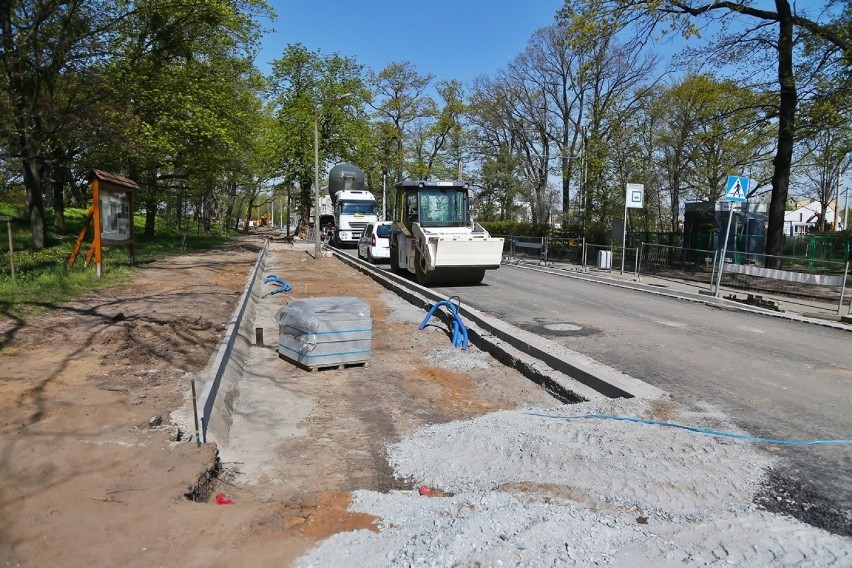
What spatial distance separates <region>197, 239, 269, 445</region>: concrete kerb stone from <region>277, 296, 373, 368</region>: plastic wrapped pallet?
834 millimetres

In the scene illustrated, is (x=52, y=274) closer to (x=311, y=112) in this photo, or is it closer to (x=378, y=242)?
(x=378, y=242)

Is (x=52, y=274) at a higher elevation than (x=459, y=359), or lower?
higher

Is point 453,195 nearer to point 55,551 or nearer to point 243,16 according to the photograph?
point 55,551

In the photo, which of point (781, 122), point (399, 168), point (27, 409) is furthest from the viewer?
point (399, 168)

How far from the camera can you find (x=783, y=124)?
21188 millimetres

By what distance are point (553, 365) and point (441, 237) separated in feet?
28.2

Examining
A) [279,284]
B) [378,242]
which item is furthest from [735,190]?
[378,242]

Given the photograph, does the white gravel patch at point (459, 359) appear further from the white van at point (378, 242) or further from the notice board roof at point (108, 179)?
the white van at point (378, 242)

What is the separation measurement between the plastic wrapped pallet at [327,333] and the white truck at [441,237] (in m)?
7.78

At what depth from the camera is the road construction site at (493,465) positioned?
3417 millimetres

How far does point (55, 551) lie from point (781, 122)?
79.9 ft

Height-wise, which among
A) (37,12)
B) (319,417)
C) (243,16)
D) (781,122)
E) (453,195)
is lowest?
(319,417)

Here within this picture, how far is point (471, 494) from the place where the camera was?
4.25 m

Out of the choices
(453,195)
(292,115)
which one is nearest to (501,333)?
(453,195)
